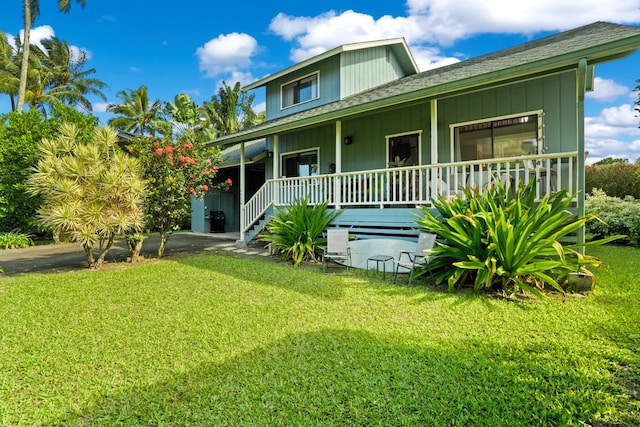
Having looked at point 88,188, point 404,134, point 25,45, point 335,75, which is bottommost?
point 88,188

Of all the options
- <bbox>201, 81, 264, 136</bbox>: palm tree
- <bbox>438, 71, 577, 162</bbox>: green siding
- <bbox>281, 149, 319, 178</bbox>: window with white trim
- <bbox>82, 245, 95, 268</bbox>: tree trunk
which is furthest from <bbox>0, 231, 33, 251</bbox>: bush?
<bbox>201, 81, 264, 136</bbox>: palm tree

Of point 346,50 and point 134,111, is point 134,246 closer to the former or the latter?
point 346,50

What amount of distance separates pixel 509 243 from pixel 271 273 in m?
4.30

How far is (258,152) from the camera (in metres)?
13.9

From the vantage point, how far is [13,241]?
1102 cm

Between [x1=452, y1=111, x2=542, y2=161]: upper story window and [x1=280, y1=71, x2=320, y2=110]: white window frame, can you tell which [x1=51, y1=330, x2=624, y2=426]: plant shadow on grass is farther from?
[x1=280, y1=71, x2=320, y2=110]: white window frame

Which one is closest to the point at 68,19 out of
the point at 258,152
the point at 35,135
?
the point at 35,135

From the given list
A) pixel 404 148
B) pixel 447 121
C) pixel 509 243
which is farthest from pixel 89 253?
pixel 447 121

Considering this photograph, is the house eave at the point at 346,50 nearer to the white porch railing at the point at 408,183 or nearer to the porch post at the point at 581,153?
the white porch railing at the point at 408,183

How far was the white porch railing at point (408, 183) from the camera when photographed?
597 cm

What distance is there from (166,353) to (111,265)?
5565 mm

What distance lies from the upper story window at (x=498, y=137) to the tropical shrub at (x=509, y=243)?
2.90m

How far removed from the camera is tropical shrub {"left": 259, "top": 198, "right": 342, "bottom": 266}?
25.6 feet

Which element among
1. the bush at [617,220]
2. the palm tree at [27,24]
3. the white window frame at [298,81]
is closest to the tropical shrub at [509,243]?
the bush at [617,220]
